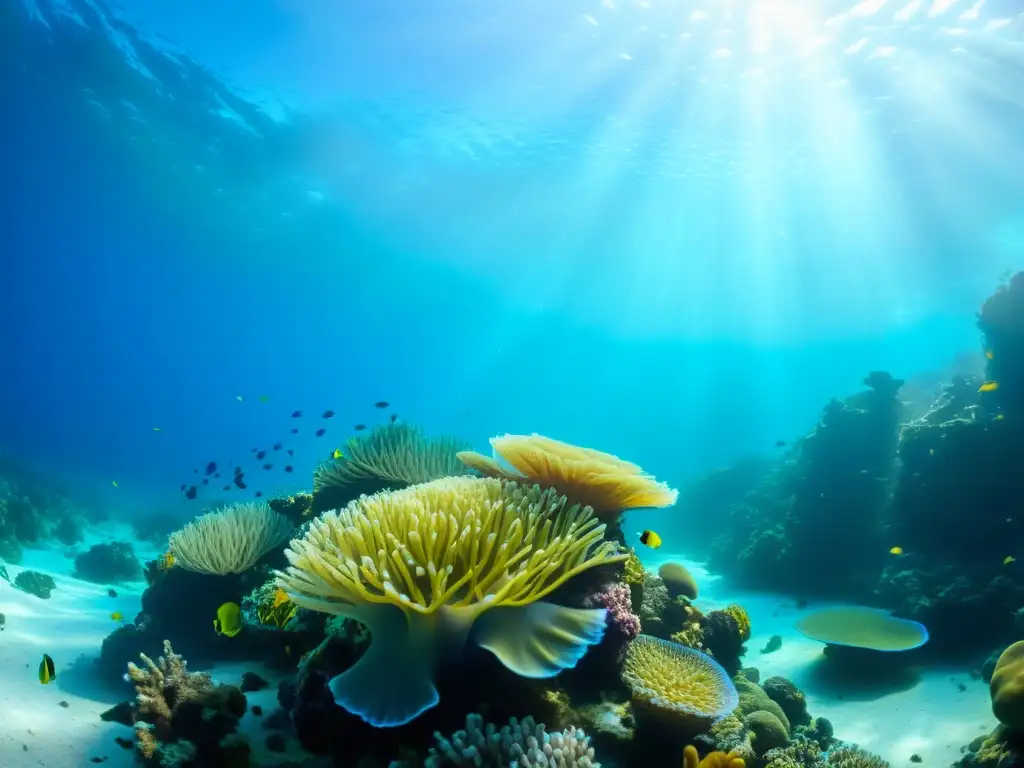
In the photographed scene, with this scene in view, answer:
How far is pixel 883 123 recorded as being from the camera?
24031 millimetres

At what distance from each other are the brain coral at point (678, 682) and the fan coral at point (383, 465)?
3.16 m

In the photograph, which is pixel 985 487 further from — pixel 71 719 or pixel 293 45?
pixel 293 45

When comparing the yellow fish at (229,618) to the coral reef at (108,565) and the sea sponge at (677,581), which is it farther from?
the coral reef at (108,565)

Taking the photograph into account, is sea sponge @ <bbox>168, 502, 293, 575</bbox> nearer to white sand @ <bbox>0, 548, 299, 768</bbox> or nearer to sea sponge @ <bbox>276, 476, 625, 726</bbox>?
white sand @ <bbox>0, 548, 299, 768</bbox>

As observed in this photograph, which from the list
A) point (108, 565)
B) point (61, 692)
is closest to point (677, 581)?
point (61, 692)

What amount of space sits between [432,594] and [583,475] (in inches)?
61.6

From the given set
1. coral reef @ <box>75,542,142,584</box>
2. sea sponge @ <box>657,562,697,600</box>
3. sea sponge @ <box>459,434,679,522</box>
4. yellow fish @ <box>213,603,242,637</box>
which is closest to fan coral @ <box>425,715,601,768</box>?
sea sponge @ <box>459,434,679,522</box>

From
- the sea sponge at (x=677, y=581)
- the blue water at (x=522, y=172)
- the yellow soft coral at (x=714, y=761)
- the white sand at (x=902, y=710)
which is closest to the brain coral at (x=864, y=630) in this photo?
the white sand at (x=902, y=710)

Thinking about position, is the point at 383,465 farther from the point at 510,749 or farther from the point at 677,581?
the point at 510,749

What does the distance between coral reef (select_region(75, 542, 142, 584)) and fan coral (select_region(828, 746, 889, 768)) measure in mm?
17528

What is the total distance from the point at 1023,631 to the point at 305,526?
37.3 ft

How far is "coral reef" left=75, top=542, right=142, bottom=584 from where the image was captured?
15.3m

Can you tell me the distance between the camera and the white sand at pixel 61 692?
3830 millimetres

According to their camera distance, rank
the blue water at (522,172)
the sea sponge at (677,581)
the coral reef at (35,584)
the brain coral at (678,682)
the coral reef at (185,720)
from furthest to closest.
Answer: the blue water at (522,172), the coral reef at (35,584), the sea sponge at (677,581), the brain coral at (678,682), the coral reef at (185,720)
